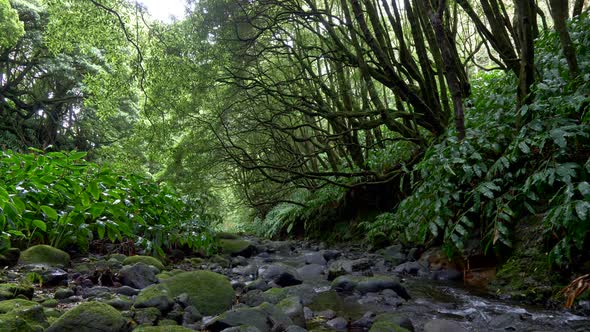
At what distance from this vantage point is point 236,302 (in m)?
3.36

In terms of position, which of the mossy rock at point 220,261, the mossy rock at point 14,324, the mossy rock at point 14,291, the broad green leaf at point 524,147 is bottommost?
the mossy rock at point 220,261

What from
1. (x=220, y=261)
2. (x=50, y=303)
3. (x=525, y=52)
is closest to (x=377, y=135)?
(x=220, y=261)

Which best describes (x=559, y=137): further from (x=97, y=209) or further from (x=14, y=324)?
(x=97, y=209)

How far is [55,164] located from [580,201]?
4.63 meters

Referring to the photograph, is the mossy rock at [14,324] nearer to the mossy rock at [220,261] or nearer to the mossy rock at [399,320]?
the mossy rock at [399,320]

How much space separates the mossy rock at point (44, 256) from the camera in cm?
358

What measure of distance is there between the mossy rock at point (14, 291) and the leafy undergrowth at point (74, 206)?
17.5 inches

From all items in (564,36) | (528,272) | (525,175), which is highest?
(564,36)

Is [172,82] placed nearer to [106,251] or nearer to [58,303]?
[106,251]

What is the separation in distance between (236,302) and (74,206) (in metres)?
2.01

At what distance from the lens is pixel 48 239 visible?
14.1ft

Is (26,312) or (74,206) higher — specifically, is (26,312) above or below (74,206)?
below

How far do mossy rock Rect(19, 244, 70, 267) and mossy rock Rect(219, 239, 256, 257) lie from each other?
325cm

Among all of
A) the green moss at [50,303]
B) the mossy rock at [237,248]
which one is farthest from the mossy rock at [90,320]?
the mossy rock at [237,248]
